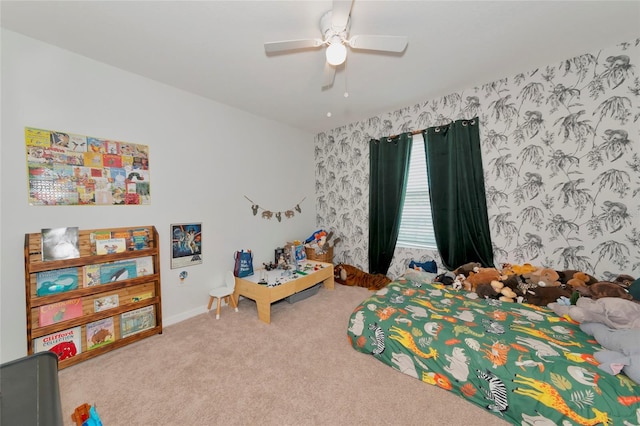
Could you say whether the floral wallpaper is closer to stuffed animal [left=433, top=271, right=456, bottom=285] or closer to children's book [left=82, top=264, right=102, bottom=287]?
stuffed animal [left=433, top=271, right=456, bottom=285]

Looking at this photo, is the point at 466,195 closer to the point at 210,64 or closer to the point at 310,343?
the point at 310,343

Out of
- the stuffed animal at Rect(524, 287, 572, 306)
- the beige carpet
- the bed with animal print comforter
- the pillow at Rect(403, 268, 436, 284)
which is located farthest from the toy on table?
the stuffed animal at Rect(524, 287, 572, 306)

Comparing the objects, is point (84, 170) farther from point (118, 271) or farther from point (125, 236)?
point (118, 271)

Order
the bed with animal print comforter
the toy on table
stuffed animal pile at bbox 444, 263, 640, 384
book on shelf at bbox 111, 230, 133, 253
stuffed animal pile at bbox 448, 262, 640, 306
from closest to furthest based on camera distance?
the toy on table → the bed with animal print comforter → stuffed animal pile at bbox 444, 263, 640, 384 → stuffed animal pile at bbox 448, 262, 640, 306 → book on shelf at bbox 111, 230, 133, 253

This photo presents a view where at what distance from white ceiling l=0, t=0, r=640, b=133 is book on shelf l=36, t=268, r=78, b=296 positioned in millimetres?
1816

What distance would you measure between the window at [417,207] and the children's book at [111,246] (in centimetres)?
323

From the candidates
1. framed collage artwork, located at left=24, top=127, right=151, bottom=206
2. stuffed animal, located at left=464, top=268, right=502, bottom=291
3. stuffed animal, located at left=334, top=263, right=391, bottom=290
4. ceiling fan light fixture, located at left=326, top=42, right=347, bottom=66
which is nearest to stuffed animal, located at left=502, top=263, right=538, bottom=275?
stuffed animal, located at left=464, top=268, right=502, bottom=291

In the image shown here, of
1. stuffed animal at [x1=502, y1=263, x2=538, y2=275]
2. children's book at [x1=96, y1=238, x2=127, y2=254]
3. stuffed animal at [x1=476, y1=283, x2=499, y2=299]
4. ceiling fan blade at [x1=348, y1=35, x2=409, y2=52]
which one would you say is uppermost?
ceiling fan blade at [x1=348, y1=35, x2=409, y2=52]

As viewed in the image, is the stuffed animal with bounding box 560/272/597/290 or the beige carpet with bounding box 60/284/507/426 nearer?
the beige carpet with bounding box 60/284/507/426

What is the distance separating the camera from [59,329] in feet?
6.04

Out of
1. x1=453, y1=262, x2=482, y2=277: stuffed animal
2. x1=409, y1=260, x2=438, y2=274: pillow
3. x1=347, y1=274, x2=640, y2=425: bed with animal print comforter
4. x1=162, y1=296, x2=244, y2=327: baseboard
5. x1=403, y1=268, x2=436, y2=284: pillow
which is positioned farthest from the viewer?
x1=409, y1=260, x2=438, y2=274: pillow

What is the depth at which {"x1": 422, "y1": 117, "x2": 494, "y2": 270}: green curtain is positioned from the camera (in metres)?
2.75

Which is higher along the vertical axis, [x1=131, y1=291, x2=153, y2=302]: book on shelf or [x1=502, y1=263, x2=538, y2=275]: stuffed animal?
[x1=502, y1=263, x2=538, y2=275]: stuffed animal

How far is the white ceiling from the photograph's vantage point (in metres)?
1.62
